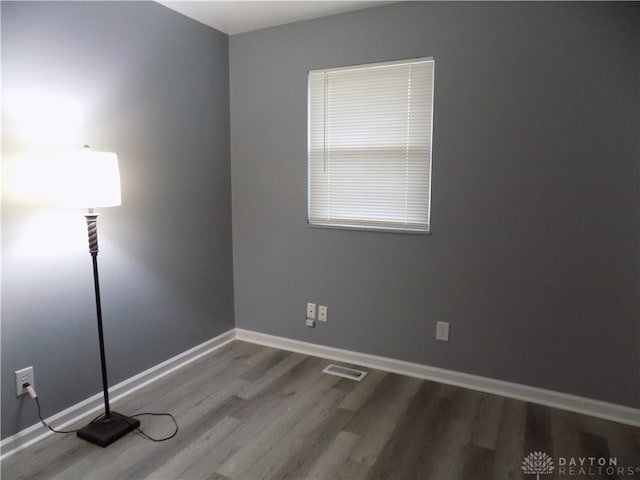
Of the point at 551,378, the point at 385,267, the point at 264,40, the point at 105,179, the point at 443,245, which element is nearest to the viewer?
the point at 105,179

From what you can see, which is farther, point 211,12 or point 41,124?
point 211,12

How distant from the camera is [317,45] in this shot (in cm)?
294

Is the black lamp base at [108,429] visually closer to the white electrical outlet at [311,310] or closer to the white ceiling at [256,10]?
the white electrical outlet at [311,310]

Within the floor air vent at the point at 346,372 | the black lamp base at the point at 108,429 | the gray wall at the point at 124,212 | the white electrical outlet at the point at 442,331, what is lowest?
the floor air vent at the point at 346,372

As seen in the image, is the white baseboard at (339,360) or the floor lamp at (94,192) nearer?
the floor lamp at (94,192)

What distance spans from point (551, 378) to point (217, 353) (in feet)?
7.34

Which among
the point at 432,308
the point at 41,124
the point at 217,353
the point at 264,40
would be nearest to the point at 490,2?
the point at 264,40

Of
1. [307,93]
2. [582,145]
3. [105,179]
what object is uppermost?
[307,93]

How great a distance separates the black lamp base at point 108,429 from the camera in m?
2.12

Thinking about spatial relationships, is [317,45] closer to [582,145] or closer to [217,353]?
[582,145]

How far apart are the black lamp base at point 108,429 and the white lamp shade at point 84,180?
1137 millimetres

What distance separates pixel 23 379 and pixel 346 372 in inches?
72.2

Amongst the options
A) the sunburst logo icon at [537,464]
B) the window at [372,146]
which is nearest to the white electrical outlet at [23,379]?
the window at [372,146]

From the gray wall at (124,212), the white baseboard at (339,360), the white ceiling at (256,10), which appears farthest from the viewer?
the white ceiling at (256,10)
